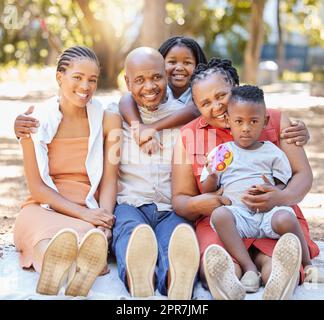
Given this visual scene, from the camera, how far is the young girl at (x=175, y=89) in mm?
3891

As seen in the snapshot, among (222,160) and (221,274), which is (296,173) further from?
(221,274)

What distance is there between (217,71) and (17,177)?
159 inches

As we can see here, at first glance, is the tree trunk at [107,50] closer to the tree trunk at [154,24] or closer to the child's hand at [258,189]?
the tree trunk at [154,24]

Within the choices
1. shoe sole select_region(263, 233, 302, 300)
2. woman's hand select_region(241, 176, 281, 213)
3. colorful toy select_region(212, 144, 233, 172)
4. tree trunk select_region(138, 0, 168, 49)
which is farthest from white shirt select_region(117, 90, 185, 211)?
tree trunk select_region(138, 0, 168, 49)

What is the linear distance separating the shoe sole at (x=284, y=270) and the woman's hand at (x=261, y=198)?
39 centimetres

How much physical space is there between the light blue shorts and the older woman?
0.03 metres

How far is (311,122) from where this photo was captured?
11.4 m

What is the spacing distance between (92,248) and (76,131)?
0.96 meters

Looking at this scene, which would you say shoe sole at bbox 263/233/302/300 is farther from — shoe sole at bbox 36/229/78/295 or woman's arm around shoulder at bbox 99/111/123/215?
woman's arm around shoulder at bbox 99/111/123/215

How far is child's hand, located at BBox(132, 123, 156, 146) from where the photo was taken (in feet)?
12.6

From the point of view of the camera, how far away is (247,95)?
3.37 meters

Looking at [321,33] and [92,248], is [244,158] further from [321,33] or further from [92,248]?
[321,33]

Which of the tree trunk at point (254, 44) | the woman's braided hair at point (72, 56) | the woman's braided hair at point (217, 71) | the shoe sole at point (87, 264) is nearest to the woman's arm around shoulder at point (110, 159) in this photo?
the woman's braided hair at point (72, 56)

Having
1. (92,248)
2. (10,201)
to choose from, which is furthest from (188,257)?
(10,201)
